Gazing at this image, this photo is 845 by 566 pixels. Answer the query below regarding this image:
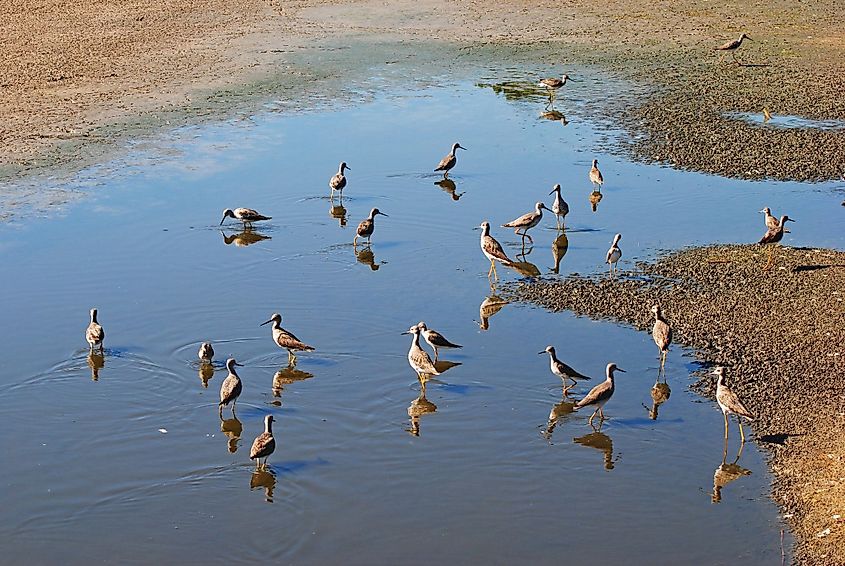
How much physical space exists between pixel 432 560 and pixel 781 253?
8.89 metres

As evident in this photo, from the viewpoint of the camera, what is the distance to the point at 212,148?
23.2 m

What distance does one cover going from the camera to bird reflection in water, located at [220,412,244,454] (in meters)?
12.8

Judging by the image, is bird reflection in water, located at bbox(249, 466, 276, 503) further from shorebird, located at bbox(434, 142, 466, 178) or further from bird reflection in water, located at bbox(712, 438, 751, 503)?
shorebird, located at bbox(434, 142, 466, 178)

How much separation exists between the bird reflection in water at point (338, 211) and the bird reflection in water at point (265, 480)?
788 centimetres

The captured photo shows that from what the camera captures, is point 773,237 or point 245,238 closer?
point 773,237

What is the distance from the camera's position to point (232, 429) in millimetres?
13031

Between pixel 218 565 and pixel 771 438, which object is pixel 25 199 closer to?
pixel 218 565

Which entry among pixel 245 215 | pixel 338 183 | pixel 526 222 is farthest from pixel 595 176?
pixel 245 215

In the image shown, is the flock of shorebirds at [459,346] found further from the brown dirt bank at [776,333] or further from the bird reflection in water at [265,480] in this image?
the brown dirt bank at [776,333]

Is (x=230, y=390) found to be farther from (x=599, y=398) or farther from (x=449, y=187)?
(x=449, y=187)

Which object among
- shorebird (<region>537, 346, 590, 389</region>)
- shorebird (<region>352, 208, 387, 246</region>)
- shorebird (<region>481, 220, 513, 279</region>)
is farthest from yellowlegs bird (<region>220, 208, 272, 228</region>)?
shorebird (<region>537, 346, 590, 389</region>)

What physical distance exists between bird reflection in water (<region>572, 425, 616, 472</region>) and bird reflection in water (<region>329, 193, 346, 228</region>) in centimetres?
763

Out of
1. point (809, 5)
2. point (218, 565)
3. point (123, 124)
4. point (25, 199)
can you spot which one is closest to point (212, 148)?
point (123, 124)

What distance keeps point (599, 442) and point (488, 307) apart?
3.94 metres
